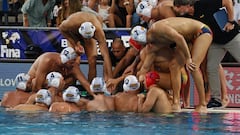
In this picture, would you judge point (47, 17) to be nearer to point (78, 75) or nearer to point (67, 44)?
point (67, 44)

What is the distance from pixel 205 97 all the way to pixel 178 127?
199cm

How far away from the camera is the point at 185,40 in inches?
396

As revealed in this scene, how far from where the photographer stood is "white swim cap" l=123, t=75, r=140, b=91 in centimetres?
999

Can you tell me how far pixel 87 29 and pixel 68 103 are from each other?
1.16m

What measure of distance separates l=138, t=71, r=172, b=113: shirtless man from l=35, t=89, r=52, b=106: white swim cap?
51.1 inches

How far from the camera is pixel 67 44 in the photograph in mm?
11609

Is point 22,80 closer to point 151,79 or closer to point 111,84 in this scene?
point 111,84

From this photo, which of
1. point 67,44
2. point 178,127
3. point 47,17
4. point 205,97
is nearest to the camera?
point 178,127

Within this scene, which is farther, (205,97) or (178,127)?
(205,97)

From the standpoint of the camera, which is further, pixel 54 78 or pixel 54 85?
pixel 54 85

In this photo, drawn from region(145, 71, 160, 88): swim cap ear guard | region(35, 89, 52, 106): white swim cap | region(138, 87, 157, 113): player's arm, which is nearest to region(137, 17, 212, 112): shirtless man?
region(145, 71, 160, 88): swim cap ear guard

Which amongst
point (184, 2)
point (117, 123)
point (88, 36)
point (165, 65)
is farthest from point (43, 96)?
point (184, 2)

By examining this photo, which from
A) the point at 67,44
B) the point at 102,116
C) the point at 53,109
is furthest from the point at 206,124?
the point at 67,44

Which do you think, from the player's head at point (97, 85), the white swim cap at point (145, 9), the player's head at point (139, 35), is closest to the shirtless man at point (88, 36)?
the player's head at point (97, 85)
